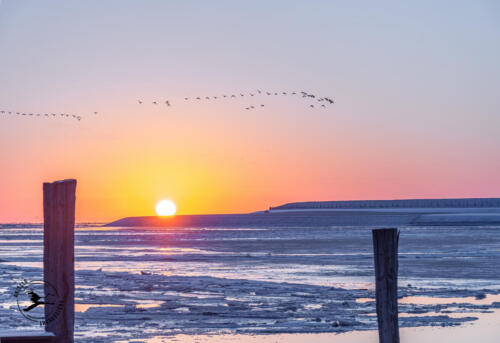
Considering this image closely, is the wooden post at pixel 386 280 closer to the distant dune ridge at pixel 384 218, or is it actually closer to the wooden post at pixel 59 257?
the wooden post at pixel 59 257

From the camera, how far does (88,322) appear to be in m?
17.9

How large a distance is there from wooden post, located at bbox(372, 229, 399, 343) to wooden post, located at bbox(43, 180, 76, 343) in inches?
209

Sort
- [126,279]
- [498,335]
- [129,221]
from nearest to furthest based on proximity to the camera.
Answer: [498,335], [126,279], [129,221]

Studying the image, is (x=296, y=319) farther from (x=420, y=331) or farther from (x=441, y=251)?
(x=441, y=251)

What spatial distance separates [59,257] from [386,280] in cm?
565

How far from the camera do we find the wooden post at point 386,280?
546 inches

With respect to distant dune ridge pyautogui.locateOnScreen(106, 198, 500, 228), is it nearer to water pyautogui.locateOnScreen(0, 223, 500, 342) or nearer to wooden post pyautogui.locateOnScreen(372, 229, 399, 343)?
water pyautogui.locateOnScreen(0, 223, 500, 342)

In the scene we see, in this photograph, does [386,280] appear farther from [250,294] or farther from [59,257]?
[250,294]

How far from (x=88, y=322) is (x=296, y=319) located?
14.2ft

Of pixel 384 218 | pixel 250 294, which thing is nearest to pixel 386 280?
pixel 250 294

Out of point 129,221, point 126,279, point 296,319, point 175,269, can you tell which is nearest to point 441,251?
point 175,269

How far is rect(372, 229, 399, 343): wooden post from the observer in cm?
1386

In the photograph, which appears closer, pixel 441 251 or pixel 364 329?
pixel 364 329

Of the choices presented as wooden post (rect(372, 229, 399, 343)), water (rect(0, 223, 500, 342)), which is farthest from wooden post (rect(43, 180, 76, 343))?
water (rect(0, 223, 500, 342))
